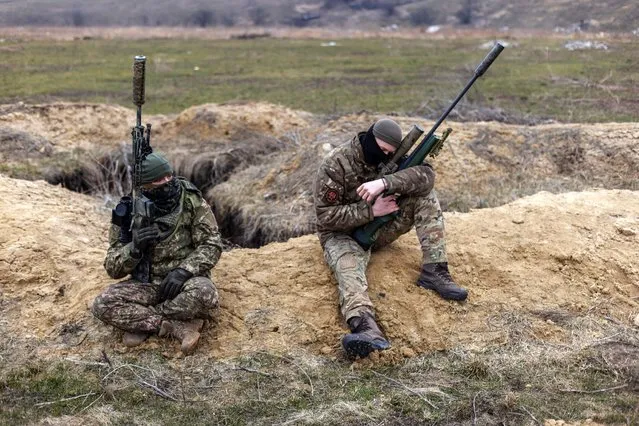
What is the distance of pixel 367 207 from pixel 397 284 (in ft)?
2.35

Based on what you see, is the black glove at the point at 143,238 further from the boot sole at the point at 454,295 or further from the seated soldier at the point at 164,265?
the boot sole at the point at 454,295

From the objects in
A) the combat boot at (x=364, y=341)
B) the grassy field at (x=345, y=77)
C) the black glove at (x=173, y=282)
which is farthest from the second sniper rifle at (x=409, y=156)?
the grassy field at (x=345, y=77)

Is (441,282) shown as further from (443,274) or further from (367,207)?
(367,207)

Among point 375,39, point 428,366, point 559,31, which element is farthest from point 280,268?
point 375,39

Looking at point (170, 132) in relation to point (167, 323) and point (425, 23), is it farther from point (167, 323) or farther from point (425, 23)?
point (425, 23)

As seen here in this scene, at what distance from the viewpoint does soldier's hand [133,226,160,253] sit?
472 cm

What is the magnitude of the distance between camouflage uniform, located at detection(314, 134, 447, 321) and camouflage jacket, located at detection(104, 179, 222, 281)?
3.01 feet

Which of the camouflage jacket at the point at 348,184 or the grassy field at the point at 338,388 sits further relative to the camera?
the camouflage jacket at the point at 348,184

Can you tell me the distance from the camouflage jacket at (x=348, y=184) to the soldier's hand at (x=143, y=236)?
4.43 ft

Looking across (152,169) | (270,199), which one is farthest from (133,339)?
(270,199)

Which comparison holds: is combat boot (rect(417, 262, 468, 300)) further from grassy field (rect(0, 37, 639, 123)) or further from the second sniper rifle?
grassy field (rect(0, 37, 639, 123))

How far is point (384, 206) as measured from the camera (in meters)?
5.29

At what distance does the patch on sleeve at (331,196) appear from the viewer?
17.6 feet

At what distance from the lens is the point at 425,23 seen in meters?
53.2
